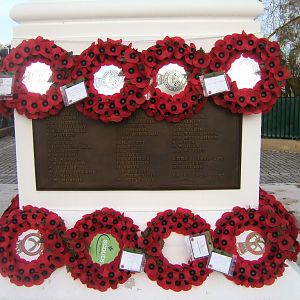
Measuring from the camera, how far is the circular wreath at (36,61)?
→ 109 inches

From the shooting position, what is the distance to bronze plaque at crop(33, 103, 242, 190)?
2.90 meters

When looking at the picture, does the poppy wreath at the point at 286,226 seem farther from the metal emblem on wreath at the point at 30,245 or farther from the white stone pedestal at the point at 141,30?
the metal emblem on wreath at the point at 30,245

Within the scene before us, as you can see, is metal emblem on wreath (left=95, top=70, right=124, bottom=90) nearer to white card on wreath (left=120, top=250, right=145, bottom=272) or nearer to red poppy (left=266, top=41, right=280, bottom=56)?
red poppy (left=266, top=41, right=280, bottom=56)

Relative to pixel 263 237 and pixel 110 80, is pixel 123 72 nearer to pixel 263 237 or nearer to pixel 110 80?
pixel 110 80

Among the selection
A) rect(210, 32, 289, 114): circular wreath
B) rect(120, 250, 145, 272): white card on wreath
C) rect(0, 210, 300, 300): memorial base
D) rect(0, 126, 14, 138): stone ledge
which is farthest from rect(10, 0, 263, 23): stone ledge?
rect(0, 126, 14, 138): stone ledge

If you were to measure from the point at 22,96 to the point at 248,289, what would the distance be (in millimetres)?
2042

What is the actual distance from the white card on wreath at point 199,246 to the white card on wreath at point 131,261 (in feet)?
1.20

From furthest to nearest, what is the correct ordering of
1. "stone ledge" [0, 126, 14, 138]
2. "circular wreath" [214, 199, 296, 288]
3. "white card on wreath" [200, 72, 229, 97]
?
"stone ledge" [0, 126, 14, 138] < "circular wreath" [214, 199, 296, 288] < "white card on wreath" [200, 72, 229, 97]

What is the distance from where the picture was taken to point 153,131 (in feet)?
9.52

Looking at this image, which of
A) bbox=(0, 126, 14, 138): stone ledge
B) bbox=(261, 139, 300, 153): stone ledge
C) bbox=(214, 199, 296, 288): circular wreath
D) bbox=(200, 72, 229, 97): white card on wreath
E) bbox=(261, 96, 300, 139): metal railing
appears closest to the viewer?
bbox=(200, 72, 229, 97): white card on wreath

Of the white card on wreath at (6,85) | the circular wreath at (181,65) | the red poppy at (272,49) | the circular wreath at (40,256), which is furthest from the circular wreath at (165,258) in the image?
the white card on wreath at (6,85)

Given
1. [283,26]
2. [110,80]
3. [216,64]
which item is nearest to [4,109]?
[110,80]

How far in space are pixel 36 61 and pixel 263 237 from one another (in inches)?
78.8

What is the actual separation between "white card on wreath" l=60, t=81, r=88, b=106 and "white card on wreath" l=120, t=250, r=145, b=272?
1.09m
